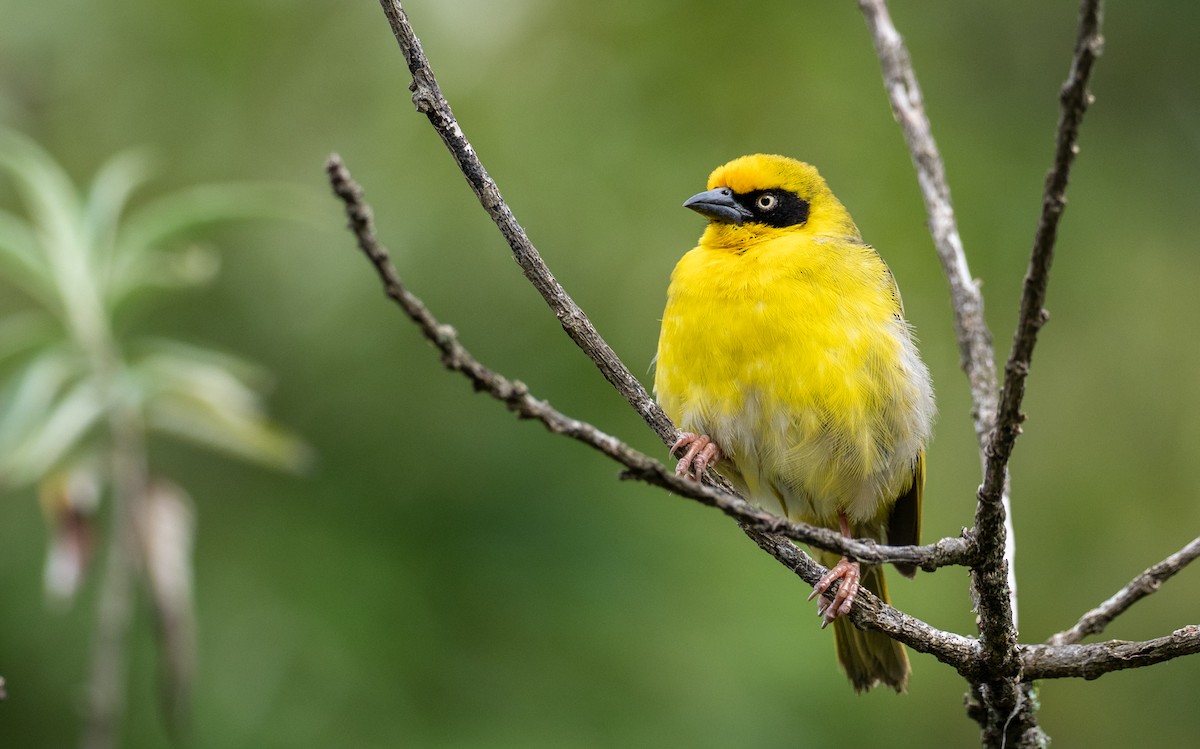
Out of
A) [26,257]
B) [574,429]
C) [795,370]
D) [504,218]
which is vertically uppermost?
[26,257]

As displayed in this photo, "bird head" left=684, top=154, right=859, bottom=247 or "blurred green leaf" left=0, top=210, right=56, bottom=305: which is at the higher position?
"bird head" left=684, top=154, right=859, bottom=247

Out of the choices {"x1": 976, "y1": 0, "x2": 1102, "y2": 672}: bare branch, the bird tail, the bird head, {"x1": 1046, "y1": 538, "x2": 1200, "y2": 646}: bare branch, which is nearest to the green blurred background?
the bird tail

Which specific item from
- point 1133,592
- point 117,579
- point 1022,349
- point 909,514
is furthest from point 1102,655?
point 117,579

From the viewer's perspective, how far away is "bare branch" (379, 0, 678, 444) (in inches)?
87.1

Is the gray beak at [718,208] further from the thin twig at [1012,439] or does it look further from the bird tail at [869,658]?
the thin twig at [1012,439]

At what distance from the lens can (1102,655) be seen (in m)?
2.26

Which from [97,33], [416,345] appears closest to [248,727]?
[416,345]

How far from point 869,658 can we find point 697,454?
0.81 metres

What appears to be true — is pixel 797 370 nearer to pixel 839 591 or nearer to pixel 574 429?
pixel 839 591

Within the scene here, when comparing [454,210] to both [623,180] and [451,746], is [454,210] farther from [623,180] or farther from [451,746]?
[451,746]

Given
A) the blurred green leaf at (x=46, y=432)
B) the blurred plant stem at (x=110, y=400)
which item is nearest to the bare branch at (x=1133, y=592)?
the blurred plant stem at (x=110, y=400)

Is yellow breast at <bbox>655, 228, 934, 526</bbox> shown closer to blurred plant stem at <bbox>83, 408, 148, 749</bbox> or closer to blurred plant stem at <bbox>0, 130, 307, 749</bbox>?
blurred plant stem at <bbox>0, 130, 307, 749</bbox>

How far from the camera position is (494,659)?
4672 millimetres

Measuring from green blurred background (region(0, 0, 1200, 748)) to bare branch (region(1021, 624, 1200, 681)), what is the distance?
7.39ft
